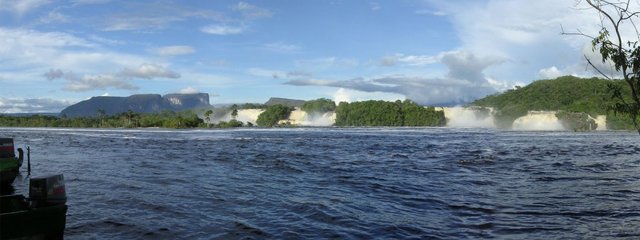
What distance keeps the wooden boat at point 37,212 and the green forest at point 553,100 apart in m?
131

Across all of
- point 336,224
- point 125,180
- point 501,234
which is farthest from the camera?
point 125,180

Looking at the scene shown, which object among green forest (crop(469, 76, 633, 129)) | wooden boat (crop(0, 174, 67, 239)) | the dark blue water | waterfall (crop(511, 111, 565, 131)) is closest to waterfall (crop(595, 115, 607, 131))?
green forest (crop(469, 76, 633, 129))

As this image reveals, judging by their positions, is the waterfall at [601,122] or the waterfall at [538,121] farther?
the waterfall at [538,121]

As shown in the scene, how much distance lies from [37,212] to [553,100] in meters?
158

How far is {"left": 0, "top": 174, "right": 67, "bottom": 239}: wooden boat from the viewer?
7.17 metres

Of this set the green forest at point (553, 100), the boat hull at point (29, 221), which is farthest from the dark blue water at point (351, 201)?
the green forest at point (553, 100)

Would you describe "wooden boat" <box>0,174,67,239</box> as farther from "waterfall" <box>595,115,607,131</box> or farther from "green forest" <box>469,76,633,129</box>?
"waterfall" <box>595,115,607,131</box>

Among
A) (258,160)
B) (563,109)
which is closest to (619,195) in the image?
Answer: (258,160)

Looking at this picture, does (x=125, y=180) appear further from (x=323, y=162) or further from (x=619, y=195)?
(x=619, y=195)

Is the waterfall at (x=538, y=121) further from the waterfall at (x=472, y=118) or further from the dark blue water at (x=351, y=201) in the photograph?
the dark blue water at (x=351, y=201)

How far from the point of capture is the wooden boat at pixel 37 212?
7173mm

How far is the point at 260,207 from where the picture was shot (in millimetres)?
14656

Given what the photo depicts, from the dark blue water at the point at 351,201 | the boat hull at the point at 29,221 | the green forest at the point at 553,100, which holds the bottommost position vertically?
the dark blue water at the point at 351,201

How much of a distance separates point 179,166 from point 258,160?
5.82 meters
